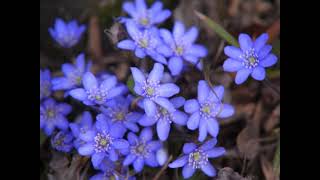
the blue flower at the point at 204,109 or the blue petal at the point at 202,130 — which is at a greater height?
the blue flower at the point at 204,109

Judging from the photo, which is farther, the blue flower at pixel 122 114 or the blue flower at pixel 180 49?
the blue flower at pixel 180 49

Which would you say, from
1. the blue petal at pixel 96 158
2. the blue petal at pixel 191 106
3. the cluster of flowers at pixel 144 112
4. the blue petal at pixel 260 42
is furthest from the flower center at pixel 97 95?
the blue petal at pixel 260 42

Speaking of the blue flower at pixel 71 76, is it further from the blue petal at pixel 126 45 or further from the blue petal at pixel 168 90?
the blue petal at pixel 168 90

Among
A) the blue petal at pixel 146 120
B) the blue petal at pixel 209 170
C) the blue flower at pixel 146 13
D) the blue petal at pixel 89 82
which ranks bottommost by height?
the blue petal at pixel 209 170

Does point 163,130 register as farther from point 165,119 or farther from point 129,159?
point 129,159

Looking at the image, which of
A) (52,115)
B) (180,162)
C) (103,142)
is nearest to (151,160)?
(180,162)
